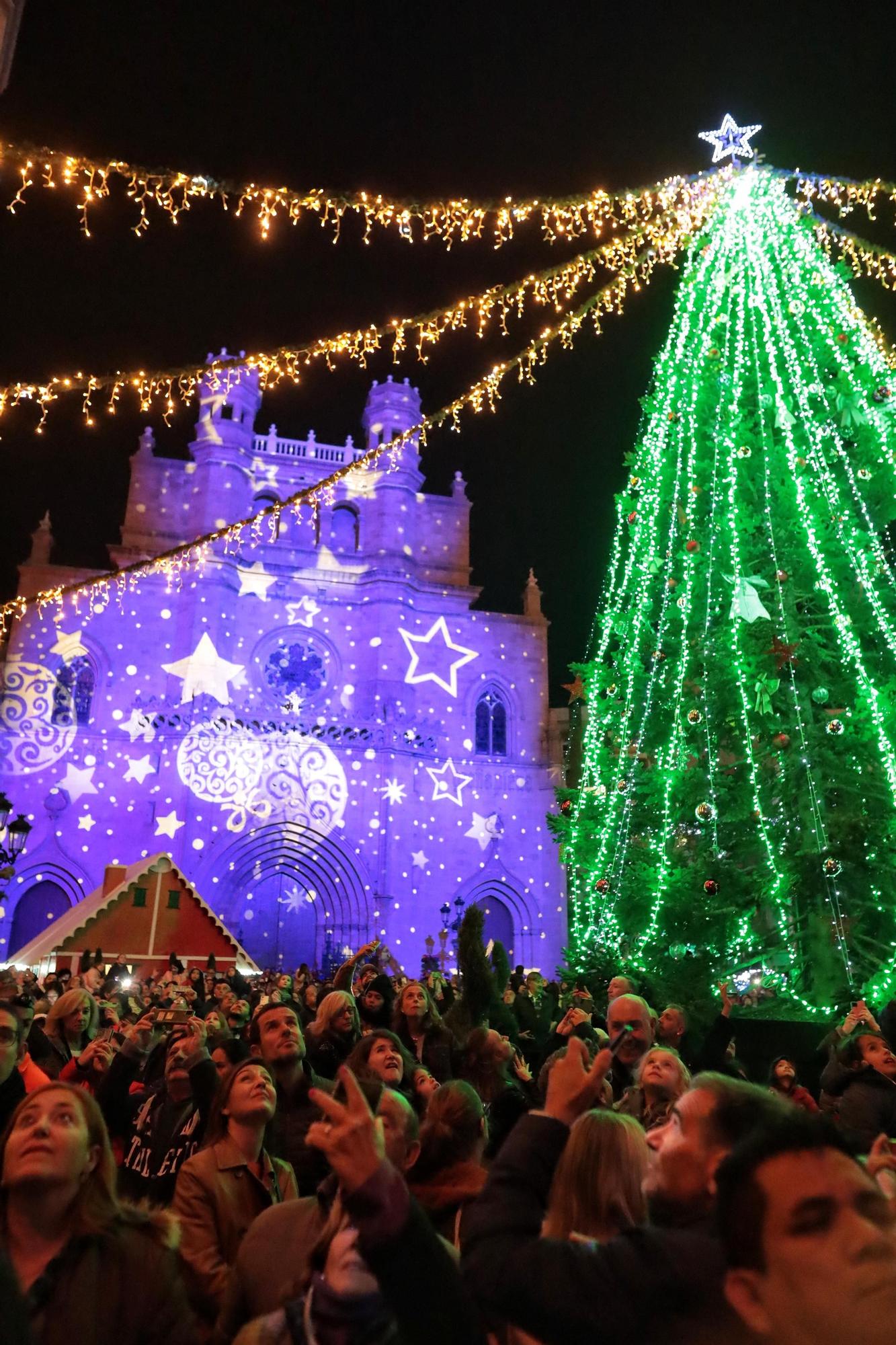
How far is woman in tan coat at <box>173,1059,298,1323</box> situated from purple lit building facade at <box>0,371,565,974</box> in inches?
848

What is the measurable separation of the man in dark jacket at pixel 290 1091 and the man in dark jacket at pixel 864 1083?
262 cm

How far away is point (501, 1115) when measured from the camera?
376 cm

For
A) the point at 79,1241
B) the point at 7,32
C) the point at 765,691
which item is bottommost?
the point at 79,1241

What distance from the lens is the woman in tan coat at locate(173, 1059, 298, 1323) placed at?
300 cm

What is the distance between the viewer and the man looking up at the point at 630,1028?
5113 mm

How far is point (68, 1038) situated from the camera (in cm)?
633

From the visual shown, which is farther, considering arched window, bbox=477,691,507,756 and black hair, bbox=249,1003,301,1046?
arched window, bbox=477,691,507,756

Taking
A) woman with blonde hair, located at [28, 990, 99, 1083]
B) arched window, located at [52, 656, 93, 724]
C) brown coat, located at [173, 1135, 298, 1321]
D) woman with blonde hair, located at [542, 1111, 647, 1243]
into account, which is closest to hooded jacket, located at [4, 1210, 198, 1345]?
brown coat, located at [173, 1135, 298, 1321]

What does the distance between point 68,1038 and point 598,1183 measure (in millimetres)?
5171

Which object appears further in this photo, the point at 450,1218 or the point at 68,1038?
the point at 68,1038

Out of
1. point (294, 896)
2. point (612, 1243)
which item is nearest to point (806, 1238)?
point (612, 1243)

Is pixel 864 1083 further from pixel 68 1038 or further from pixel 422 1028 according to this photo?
pixel 68 1038

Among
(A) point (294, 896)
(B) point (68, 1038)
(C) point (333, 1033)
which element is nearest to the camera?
(C) point (333, 1033)

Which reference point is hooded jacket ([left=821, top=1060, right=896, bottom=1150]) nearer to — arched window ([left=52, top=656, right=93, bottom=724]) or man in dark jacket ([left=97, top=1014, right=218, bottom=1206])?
man in dark jacket ([left=97, top=1014, right=218, bottom=1206])
